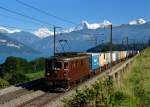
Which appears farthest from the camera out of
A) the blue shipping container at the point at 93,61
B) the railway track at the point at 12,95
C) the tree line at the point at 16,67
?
the tree line at the point at 16,67

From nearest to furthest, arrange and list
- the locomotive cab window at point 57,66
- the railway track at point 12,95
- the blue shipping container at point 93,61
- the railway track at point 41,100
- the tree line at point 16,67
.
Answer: the railway track at point 41,100
the railway track at point 12,95
the locomotive cab window at point 57,66
the blue shipping container at point 93,61
the tree line at point 16,67

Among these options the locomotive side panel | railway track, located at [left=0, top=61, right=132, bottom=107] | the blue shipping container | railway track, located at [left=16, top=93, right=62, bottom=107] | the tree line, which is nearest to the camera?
railway track, located at [left=16, top=93, right=62, bottom=107]

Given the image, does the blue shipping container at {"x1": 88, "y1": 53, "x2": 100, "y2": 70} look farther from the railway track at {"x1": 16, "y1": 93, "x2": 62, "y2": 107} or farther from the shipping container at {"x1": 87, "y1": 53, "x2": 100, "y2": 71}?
the railway track at {"x1": 16, "y1": 93, "x2": 62, "y2": 107}

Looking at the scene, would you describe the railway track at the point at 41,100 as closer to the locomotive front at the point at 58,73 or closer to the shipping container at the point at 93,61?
the locomotive front at the point at 58,73

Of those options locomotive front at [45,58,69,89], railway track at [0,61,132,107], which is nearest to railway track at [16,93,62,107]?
railway track at [0,61,132,107]

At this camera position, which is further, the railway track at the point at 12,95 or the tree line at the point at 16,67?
the tree line at the point at 16,67

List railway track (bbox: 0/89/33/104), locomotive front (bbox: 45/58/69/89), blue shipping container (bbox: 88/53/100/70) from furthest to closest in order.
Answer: blue shipping container (bbox: 88/53/100/70) → locomotive front (bbox: 45/58/69/89) → railway track (bbox: 0/89/33/104)

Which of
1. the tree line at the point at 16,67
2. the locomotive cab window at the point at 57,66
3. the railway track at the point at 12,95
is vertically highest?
the locomotive cab window at the point at 57,66

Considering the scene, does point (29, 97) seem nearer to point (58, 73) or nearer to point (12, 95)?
point (12, 95)

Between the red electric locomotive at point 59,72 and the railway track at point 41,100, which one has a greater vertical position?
the red electric locomotive at point 59,72

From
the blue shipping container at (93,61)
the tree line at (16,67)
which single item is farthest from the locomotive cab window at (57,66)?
the tree line at (16,67)

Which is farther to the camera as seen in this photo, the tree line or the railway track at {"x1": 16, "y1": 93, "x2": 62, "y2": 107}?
the tree line

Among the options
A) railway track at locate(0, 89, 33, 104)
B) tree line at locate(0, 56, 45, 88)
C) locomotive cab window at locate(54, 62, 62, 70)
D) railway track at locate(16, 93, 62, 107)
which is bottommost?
railway track at locate(16, 93, 62, 107)

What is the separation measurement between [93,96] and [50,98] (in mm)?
14672
